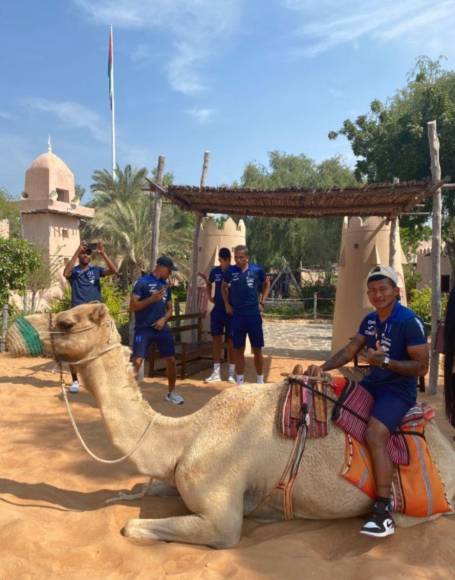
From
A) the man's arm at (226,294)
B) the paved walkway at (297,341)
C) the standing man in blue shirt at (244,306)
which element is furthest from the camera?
the paved walkway at (297,341)

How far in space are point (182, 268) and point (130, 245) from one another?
9.93ft

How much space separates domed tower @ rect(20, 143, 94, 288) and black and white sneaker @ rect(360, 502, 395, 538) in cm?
2103

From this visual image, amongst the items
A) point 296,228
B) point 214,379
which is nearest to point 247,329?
point 214,379

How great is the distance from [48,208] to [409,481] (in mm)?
22151

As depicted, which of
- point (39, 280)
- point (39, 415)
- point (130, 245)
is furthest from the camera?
point (130, 245)

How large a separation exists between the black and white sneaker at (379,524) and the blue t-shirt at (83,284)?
5169mm

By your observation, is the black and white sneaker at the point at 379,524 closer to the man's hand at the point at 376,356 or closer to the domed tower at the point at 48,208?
the man's hand at the point at 376,356

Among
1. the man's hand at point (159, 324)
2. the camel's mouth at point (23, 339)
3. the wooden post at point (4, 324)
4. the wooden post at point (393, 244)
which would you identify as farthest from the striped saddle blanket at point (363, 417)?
the wooden post at point (4, 324)

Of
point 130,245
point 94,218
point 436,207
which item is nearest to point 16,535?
point 436,207

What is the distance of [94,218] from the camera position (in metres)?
24.8

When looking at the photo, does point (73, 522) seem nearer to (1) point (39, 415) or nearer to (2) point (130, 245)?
(1) point (39, 415)

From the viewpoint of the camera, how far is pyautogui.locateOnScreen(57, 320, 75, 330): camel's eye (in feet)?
10.3

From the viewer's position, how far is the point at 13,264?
1289 cm

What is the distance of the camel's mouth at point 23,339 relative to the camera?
311cm
